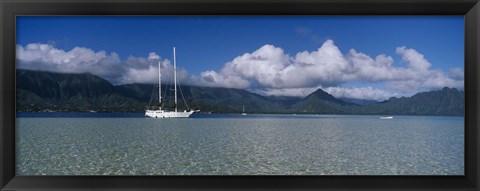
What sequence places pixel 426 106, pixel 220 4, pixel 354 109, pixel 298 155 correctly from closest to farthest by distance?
pixel 220 4 < pixel 298 155 < pixel 354 109 < pixel 426 106

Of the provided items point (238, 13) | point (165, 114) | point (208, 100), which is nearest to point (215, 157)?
point (208, 100)

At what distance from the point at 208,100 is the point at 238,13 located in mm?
9479

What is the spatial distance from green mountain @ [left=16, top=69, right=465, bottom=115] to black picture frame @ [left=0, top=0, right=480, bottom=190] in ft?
21.5

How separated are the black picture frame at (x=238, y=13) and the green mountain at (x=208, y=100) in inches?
258

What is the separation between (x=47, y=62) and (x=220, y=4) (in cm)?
711

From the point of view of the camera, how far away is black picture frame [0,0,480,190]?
1.94 m

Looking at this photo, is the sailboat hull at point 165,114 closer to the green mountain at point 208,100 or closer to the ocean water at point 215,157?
the green mountain at point 208,100

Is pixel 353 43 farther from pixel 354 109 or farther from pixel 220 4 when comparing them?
pixel 220 4

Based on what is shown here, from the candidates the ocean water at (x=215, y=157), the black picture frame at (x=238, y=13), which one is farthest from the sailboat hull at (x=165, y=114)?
the black picture frame at (x=238, y=13)

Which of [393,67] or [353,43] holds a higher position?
[353,43]

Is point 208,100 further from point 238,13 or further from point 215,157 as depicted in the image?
point 238,13

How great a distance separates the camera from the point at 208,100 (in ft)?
37.4

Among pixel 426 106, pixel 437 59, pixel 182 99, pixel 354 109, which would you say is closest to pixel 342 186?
pixel 437 59

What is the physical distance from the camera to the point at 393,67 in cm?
1196
